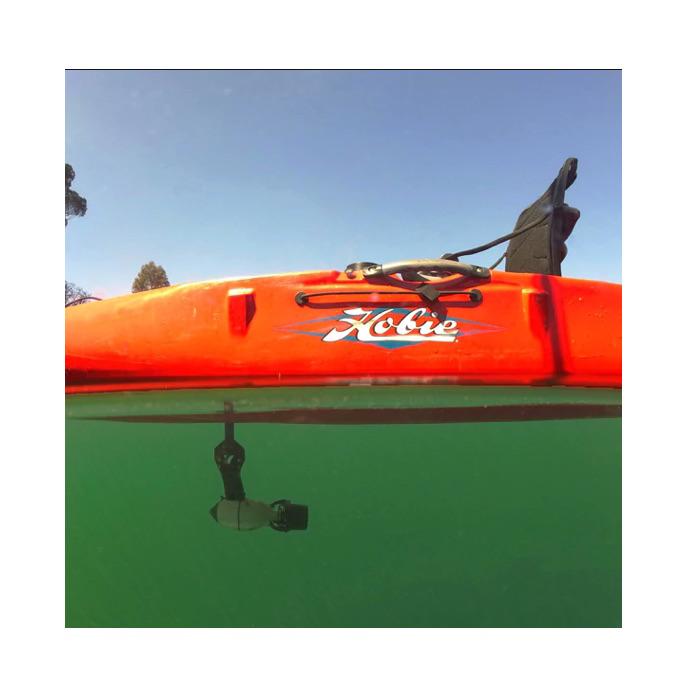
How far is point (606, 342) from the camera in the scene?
70cm

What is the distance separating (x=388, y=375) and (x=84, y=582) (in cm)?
111

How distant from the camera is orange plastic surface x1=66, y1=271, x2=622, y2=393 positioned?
0.66 m

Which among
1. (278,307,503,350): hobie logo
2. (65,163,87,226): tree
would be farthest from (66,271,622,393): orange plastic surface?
(65,163,87,226): tree

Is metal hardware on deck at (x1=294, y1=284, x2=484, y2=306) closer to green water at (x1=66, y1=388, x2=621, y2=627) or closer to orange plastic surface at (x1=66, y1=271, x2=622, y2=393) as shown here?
orange plastic surface at (x1=66, y1=271, x2=622, y2=393)

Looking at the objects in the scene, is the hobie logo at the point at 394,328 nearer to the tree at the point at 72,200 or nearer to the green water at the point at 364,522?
the green water at the point at 364,522

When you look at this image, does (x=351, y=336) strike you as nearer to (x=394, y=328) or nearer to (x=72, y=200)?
(x=394, y=328)

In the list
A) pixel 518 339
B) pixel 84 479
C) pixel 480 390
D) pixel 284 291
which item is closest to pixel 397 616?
pixel 480 390

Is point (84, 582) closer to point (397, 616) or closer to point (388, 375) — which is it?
point (397, 616)

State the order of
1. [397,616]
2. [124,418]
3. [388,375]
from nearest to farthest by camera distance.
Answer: [388,375] → [397,616] → [124,418]

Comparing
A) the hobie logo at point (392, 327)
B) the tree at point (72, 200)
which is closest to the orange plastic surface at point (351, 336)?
the hobie logo at point (392, 327)

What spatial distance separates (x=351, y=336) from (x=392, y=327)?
9 centimetres

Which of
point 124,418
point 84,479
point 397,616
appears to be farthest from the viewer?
point 84,479

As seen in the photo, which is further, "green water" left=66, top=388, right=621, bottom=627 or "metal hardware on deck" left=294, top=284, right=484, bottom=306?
"green water" left=66, top=388, right=621, bottom=627

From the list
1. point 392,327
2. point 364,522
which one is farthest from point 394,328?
point 364,522
